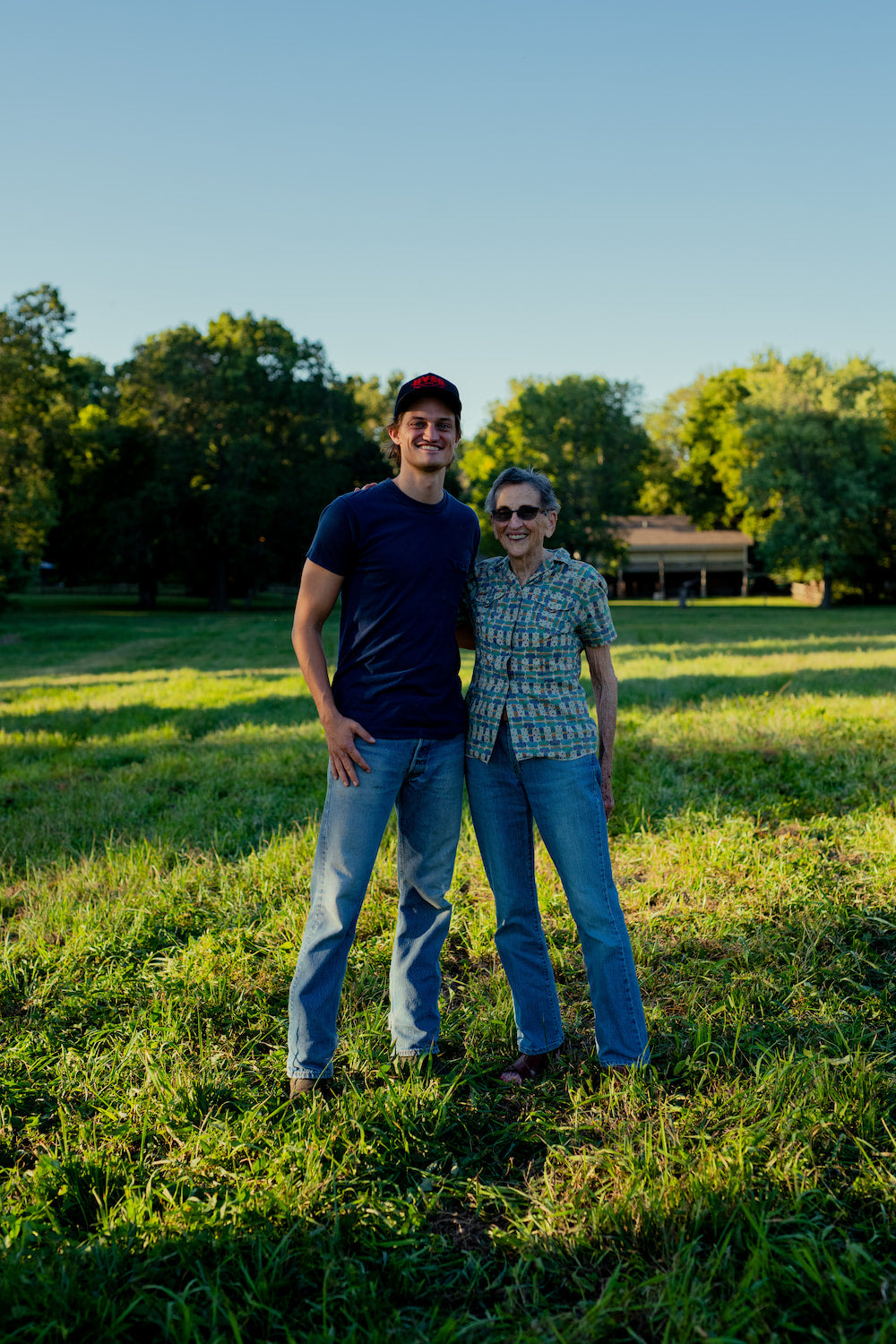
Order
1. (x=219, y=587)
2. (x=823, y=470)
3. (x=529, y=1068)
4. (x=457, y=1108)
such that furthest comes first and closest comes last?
(x=823, y=470), (x=219, y=587), (x=529, y=1068), (x=457, y=1108)

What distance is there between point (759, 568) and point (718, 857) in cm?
6222

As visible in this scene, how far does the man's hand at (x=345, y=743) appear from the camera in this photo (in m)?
3.04

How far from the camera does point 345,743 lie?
305 centimetres

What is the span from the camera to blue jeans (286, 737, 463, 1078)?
10.1 feet

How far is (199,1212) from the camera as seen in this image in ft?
8.05

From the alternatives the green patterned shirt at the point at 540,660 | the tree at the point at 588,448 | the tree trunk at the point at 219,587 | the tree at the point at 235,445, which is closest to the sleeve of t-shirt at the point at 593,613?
the green patterned shirt at the point at 540,660

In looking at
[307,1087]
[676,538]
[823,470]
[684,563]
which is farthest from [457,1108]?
[676,538]

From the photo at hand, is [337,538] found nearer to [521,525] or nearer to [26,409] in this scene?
[521,525]

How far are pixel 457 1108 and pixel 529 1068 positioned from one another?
1.16 ft

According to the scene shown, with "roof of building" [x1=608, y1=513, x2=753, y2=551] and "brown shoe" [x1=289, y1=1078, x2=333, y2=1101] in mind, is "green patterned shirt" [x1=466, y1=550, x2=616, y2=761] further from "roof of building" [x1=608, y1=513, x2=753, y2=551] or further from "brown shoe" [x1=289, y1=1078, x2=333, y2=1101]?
"roof of building" [x1=608, y1=513, x2=753, y2=551]

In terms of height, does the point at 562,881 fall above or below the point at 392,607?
below

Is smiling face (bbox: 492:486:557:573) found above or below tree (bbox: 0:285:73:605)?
below

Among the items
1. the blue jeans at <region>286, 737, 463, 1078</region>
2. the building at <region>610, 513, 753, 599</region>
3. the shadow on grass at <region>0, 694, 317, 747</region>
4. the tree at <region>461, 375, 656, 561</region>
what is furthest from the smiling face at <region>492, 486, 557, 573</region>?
the building at <region>610, 513, 753, 599</region>

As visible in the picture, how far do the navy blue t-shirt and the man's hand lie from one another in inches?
2.3
